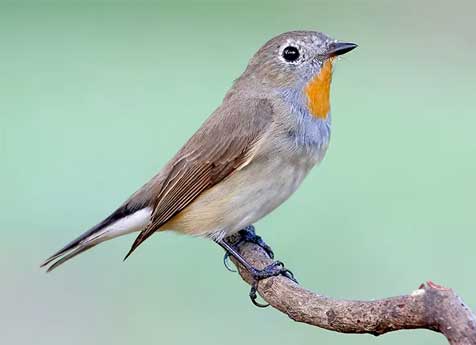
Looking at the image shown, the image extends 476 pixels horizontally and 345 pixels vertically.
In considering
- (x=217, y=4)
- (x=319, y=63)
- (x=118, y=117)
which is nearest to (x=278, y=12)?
(x=217, y=4)

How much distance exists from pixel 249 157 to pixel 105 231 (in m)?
0.65

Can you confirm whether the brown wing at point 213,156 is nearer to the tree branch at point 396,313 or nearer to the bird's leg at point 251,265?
the bird's leg at point 251,265

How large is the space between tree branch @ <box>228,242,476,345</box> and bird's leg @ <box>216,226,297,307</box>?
1.61 ft

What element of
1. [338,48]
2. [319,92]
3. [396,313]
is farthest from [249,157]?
[396,313]

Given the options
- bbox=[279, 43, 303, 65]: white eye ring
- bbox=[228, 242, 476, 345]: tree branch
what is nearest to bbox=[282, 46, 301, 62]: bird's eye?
bbox=[279, 43, 303, 65]: white eye ring

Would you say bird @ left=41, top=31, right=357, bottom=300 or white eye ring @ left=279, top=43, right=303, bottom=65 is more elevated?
white eye ring @ left=279, top=43, right=303, bottom=65

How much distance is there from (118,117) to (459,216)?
7.69ft

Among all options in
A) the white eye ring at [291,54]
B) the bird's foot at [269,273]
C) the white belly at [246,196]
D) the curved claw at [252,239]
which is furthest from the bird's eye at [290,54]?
the bird's foot at [269,273]

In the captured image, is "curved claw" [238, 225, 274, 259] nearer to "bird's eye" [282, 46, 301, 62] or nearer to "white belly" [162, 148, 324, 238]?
"white belly" [162, 148, 324, 238]

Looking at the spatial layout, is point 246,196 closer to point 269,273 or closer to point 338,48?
point 269,273

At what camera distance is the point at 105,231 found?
467 centimetres

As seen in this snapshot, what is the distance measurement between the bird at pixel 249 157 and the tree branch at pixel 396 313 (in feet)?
2.60

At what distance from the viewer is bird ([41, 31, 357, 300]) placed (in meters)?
4.51

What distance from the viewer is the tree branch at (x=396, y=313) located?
3.00 m
